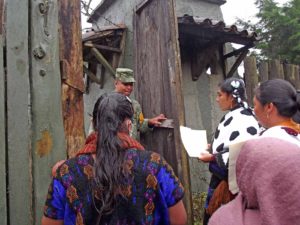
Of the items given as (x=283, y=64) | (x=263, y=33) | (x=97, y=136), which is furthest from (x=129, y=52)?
(x=263, y=33)

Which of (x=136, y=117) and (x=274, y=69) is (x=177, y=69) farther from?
(x=274, y=69)

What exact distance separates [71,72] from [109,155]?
3.33ft

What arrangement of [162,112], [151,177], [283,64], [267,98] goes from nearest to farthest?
1. [151,177]
2. [267,98]
3. [162,112]
4. [283,64]

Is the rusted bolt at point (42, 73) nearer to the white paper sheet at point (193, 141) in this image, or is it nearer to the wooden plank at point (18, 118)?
the wooden plank at point (18, 118)

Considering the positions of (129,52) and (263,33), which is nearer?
(129,52)

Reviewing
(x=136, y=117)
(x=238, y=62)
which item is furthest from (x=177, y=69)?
(x=238, y=62)

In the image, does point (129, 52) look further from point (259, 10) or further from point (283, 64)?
point (259, 10)

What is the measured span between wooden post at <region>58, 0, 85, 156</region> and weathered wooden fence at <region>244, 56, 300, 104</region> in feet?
9.15

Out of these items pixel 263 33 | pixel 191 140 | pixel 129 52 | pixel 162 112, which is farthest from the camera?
pixel 263 33

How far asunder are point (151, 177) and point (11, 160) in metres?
0.99

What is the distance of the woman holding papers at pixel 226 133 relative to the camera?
2.65 metres

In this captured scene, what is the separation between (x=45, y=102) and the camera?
2299 millimetres

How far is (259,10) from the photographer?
11086mm

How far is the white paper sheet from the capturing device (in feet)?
9.28
